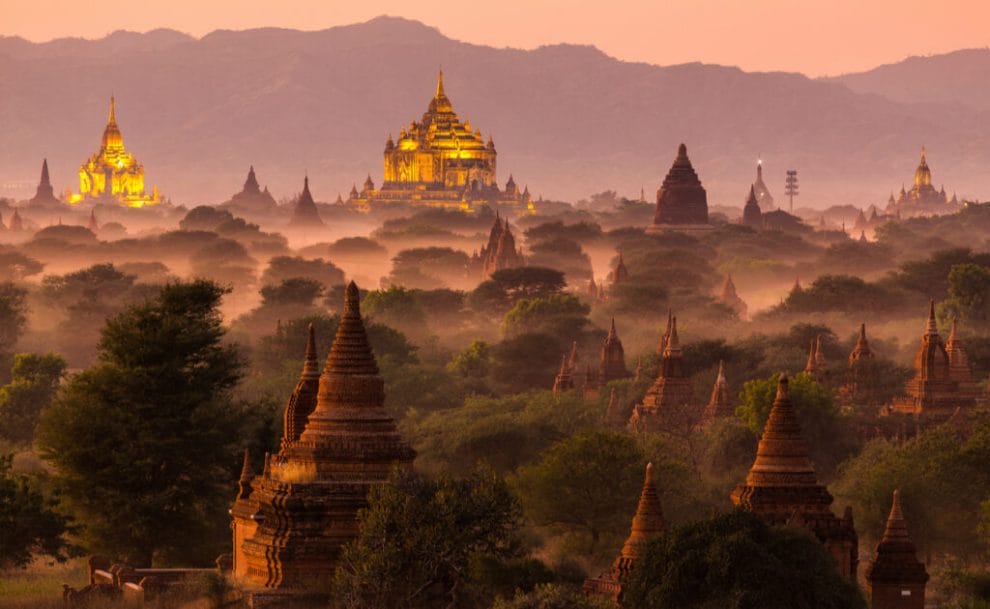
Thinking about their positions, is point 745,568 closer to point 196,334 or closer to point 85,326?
point 196,334

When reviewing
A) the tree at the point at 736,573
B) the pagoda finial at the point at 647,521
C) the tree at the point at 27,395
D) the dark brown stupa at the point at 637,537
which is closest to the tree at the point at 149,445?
the dark brown stupa at the point at 637,537

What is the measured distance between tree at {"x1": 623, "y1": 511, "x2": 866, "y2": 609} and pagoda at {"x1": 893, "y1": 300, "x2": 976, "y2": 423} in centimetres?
4927

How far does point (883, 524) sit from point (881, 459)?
8.99 metres

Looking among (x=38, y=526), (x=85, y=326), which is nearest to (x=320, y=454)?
(x=38, y=526)

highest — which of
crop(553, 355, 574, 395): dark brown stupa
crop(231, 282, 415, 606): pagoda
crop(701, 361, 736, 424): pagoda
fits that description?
crop(231, 282, 415, 606): pagoda

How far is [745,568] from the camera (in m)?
46.3

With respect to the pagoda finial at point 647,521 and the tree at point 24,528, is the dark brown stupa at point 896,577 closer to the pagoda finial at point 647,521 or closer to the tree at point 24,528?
the pagoda finial at point 647,521

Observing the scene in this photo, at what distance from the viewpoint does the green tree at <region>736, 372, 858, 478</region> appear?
8550 cm

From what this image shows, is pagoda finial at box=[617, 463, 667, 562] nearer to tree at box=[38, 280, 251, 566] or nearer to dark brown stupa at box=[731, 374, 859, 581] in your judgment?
dark brown stupa at box=[731, 374, 859, 581]

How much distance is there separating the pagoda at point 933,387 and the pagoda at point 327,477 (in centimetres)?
4982

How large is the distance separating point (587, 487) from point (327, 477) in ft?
73.5

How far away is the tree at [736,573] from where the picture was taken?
45.9 meters

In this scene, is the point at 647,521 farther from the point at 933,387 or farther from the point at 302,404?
the point at 933,387

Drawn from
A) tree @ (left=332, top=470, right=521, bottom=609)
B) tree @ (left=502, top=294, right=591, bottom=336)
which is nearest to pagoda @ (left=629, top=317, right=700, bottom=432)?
tree @ (left=502, top=294, right=591, bottom=336)
